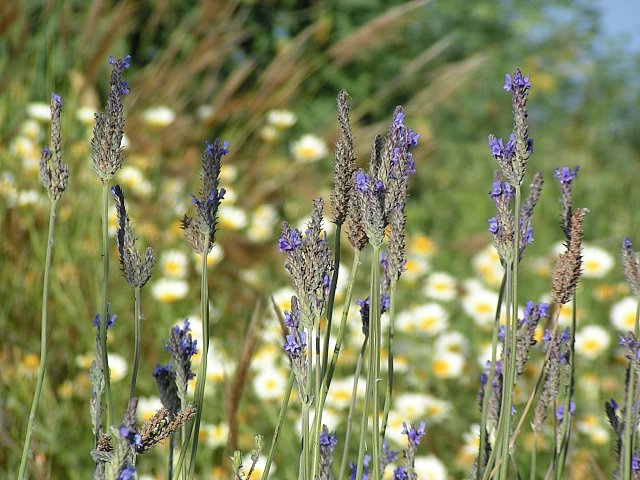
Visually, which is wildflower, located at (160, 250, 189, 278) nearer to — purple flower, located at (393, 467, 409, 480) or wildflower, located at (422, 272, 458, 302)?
wildflower, located at (422, 272, 458, 302)

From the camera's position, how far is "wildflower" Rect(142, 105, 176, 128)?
3.84m

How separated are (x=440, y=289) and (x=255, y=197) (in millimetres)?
898

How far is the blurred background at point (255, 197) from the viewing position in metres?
2.51

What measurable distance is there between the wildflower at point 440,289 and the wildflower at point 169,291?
103 centimetres

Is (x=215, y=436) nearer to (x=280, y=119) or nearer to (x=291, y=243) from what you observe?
(x=291, y=243)

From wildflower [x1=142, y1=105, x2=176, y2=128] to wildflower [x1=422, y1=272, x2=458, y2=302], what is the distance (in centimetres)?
133

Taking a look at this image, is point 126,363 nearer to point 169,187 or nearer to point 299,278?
point 169,187

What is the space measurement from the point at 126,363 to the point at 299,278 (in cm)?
173

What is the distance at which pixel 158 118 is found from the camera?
3.84 metres

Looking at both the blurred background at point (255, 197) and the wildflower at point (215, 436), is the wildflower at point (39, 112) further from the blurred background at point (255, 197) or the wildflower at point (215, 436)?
the wildflower at point (215, 436)

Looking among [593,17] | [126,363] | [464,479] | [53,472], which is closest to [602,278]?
[464,479]

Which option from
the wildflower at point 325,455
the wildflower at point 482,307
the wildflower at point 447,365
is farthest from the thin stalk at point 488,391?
the wildflower at point 482,307

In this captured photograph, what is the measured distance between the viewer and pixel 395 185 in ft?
3.19

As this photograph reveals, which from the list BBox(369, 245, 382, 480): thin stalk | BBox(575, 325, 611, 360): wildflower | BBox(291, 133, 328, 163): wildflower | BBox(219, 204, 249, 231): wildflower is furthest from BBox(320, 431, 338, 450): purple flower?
BBox(291, 133, 328, 163): wildflower
